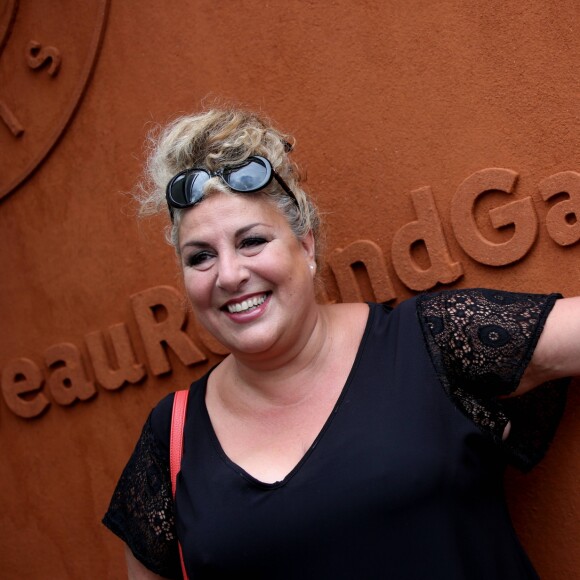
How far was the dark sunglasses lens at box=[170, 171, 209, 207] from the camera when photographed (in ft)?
6.58

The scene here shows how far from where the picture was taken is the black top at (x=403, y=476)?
1808 mm

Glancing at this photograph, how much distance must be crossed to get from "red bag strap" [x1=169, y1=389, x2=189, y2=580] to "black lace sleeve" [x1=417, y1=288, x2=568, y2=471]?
2.43 feet

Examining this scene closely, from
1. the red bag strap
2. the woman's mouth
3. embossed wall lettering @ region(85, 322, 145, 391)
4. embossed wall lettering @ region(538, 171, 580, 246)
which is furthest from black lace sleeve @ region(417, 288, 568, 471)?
embossed wall lettering @ region(85, 322, 145, 391)

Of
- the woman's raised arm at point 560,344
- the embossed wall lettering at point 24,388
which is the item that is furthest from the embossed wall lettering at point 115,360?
the woman's raised arm at point 560,344

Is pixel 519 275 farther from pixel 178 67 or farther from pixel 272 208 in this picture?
pixel 178 67

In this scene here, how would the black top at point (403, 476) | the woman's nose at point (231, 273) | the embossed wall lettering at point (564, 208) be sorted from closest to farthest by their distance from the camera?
the black top at point (403, 476)
the woman's nose at point (231, 273)
the embossed wall lettering at point (564, 208)

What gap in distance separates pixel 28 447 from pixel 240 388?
1.32 m

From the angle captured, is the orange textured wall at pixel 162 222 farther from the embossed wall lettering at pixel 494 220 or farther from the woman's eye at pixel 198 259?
the woman's eye at pixel 198 259

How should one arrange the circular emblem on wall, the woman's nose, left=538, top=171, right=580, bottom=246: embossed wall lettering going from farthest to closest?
1. the circular emblem on wall
2. left=538, top=171, right=580, bottom=246: embossed wall lettering
3. the woman's nose

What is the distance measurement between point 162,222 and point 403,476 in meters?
1.43

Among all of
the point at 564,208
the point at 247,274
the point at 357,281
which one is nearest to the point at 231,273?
the point at 247,274

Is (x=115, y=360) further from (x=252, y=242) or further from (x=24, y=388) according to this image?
(x=252, y=242)

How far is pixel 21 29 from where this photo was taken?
9.68 feet

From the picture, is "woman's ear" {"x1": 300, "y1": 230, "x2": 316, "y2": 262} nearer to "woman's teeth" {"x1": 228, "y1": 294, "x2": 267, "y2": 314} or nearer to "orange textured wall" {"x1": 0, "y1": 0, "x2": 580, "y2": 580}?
"woman's teeth" {"x1": 228, "y1": 294, "x2": 267, "y2": 314}
